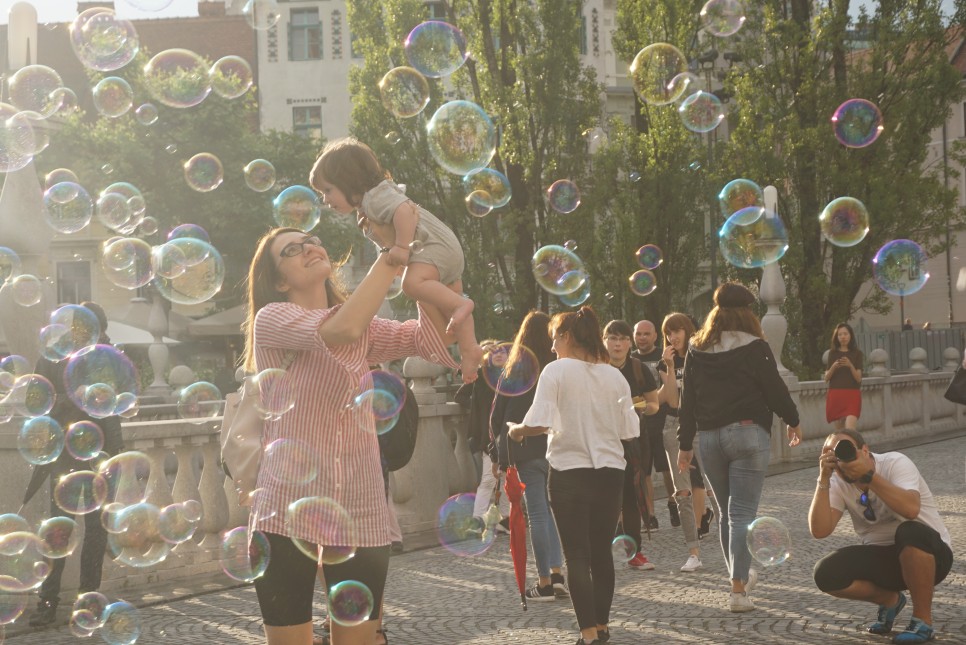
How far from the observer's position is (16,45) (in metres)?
10.9

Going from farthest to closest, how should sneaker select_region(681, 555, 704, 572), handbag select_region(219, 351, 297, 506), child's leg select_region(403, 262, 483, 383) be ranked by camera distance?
sneaker select_region(681, 555, 704, 572) → handbag select_region(219, 351, 297, 506) → child's leg select_region(403, 262, 483, 383)

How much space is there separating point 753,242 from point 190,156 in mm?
24612

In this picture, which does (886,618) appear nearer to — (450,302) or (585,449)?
(585,449)

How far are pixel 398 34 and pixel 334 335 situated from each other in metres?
21.2

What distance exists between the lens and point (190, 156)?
37469 millimetres

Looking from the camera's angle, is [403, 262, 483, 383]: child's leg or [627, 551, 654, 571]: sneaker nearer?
[403, 262, 483, 383]: child's leg

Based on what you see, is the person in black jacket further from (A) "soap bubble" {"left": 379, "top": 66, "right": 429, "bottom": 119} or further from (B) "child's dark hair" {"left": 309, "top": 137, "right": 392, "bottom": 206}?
(B) "child's dark hair" {"left": 309, "top": 137, "right": 392, "bottom": 206}

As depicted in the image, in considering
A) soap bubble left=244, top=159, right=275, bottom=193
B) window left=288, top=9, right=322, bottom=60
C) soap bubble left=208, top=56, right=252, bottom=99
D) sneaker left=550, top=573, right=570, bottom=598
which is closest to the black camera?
sneaker left=550, top=573, right=570, bottom=598

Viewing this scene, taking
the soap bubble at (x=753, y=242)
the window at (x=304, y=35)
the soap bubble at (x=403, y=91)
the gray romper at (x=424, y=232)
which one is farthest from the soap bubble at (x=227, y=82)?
the window at (x=304, y=35)

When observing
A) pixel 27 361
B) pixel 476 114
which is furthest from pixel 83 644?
pixel 476 114

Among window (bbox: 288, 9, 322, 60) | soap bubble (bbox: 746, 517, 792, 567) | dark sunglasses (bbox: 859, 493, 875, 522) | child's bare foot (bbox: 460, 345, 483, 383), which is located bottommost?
soap bubble (bbox: 746, 517, 792, 567)

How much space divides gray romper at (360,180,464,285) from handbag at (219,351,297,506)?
19.0 inches

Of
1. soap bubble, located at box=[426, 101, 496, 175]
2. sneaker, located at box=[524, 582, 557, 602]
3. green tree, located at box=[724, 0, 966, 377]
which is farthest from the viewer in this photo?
green tree, located at box=[724, 0, 966, 377]

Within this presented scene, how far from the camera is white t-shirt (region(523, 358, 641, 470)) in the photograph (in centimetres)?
681
